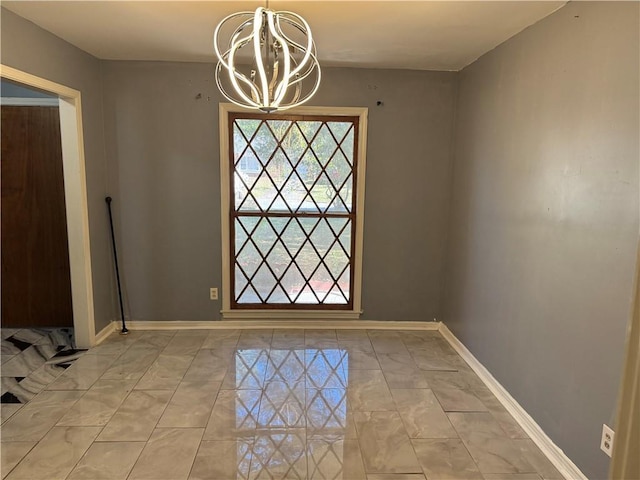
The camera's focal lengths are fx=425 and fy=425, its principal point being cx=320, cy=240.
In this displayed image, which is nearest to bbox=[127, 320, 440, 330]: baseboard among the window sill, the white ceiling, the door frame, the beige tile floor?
the window sill

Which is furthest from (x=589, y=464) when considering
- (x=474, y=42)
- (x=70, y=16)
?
(x=70, y=16)

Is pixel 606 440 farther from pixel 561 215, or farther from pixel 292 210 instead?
pixel 292 210

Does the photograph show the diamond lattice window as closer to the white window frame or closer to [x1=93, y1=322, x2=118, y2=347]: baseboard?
the white window frame

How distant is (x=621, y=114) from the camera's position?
5.39ft

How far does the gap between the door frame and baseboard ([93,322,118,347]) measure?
0.05m

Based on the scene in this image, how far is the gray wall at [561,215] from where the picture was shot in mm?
1658

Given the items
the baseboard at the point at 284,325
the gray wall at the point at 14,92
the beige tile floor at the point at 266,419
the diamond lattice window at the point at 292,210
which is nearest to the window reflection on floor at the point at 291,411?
the beige tile floor at the point at 266,419

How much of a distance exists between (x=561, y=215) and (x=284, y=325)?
2395 mm

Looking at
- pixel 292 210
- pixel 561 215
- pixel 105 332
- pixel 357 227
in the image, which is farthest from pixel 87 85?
pixel 561 215

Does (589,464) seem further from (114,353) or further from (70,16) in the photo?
(70,16)

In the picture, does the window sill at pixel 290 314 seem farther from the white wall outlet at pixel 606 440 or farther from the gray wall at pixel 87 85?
the white wall outlet at pixel 606 440

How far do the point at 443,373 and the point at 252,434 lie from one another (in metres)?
1.41

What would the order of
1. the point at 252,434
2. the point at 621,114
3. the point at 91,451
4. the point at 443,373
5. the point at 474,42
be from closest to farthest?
the point at 621,114 < the point at 91,451 < the point at 252,434 < the point at 474,42 < the point at 443,373

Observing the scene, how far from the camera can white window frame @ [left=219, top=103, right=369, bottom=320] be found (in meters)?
3.41
